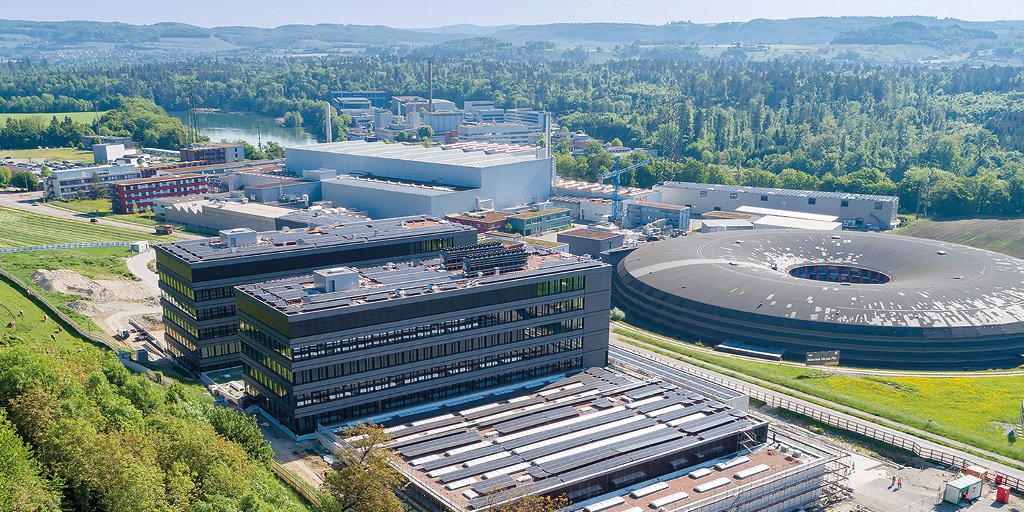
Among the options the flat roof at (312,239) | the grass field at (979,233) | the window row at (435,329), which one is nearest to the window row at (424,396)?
the window row at (435,329)

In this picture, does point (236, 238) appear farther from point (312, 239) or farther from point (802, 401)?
point (802, 401)

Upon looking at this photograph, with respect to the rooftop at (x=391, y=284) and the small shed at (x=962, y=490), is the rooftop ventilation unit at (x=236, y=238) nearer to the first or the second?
the rooftop at (x=391, y=284)

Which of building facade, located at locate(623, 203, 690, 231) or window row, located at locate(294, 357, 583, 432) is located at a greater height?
window row, located at locate(294, 357, 583, 432)

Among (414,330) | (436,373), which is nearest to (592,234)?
(436,373)

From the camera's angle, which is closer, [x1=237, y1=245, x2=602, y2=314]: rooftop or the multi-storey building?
the multi-storey building

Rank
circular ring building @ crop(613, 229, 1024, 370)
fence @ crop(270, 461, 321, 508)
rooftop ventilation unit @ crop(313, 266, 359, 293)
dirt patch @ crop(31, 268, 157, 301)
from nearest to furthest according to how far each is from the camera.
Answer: fence @ crop(270, 461, 321, 508) < rooftop ventilation unit @ crop(313, 266, 359, 293) < circular ring building @ crop(613, 229, 1024, 370) < dirt patch @ crop(31, 268, 157, 301)

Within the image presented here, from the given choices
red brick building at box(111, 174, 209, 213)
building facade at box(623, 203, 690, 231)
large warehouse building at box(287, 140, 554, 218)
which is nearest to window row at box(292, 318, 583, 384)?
large warehouse building at box(287, 140, 554, 218)

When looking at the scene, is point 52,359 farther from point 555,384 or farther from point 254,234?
point 555,384

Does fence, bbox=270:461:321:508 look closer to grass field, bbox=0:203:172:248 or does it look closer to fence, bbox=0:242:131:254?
fence, bbox=0:242:131:254
